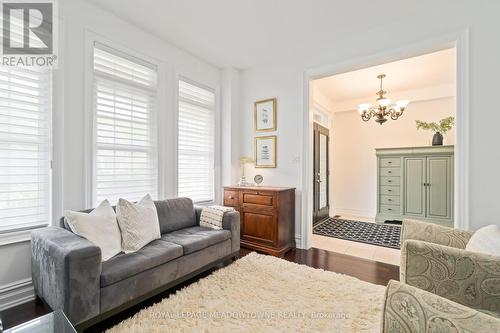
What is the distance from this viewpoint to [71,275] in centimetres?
155

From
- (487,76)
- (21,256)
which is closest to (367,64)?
(487,76)

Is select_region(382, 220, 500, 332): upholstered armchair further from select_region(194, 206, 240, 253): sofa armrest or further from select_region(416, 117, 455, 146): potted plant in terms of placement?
select_region(416, 117, 455, 146): potted plant

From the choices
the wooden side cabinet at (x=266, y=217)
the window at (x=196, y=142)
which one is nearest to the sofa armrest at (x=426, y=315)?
the wooden side cabinet at (x=266, y=217)

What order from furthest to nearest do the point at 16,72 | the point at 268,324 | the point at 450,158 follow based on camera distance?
the point at 450,158 < the point at 16,72 < the point at 268,324

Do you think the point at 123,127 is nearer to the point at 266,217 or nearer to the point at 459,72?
the point at 266,217

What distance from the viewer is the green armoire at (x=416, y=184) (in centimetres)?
452

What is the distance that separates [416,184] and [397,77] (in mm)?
2154

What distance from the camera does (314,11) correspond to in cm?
262

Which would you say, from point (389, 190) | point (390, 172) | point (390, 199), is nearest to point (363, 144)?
point (390, 172)

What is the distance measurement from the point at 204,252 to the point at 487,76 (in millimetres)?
3317

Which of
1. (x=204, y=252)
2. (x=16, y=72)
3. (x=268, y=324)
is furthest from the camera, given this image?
(x=204, y=252)

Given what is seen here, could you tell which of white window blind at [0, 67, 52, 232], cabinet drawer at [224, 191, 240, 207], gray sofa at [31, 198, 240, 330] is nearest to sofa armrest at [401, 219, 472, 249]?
gray sofa at [31, 198, 240, 330]

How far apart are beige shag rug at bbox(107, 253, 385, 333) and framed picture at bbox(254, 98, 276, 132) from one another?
7.09 ft

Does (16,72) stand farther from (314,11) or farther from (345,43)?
(345,43)
